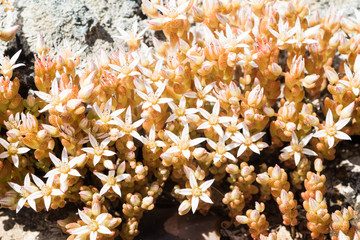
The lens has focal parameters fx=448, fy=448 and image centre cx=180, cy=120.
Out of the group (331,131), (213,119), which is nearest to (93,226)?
(213,119)

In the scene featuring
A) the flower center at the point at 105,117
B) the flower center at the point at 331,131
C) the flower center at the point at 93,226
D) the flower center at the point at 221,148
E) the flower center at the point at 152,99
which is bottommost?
the flower center at the point at 93,226

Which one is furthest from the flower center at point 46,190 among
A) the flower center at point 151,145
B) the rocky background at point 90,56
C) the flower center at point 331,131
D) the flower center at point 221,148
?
the flower center at point 331,131

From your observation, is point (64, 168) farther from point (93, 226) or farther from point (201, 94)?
point (201, 94)

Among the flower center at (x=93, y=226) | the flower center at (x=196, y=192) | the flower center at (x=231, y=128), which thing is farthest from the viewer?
the flower center at (x=231, y=128)

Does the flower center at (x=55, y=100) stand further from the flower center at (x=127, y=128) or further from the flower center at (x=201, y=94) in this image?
the flower center at (x=201, y=94)

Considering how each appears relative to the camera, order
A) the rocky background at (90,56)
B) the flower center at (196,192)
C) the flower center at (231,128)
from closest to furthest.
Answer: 1. the flower center at (196,192)
2. the flower center at (231,128)
3. the rocky background at (90,56)
